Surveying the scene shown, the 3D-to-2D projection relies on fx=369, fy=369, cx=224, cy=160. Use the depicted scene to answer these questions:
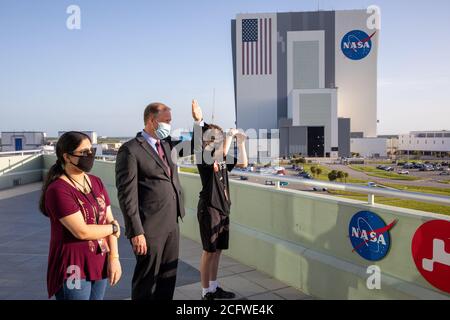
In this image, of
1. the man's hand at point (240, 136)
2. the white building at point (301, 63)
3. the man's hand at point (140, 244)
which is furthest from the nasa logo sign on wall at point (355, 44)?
the man's hand at point (140, 244)

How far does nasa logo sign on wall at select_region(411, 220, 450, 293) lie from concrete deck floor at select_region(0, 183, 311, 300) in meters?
1.41

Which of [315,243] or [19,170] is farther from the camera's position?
[19,170]

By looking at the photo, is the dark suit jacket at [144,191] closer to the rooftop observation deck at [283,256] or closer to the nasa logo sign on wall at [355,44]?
the rooftop observation deck at [283,256]

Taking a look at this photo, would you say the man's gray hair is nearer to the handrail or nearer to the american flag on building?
the handrail

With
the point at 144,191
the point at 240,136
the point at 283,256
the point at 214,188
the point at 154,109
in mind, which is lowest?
the point at 283,256

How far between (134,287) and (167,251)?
1.33 feet

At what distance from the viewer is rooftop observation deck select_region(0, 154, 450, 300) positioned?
3.26 meters

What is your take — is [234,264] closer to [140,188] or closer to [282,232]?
[282,232]

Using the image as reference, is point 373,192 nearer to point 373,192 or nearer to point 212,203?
point 373,192

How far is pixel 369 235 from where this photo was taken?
3492 millimetres

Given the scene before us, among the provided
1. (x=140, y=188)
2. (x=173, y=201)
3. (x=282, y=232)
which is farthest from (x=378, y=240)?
(x=140, y=188)

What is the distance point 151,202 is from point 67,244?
0.81m

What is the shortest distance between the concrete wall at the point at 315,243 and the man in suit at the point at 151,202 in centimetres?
165

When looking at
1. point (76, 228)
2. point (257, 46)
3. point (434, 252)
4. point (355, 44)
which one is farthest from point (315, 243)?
point (355, 44)
